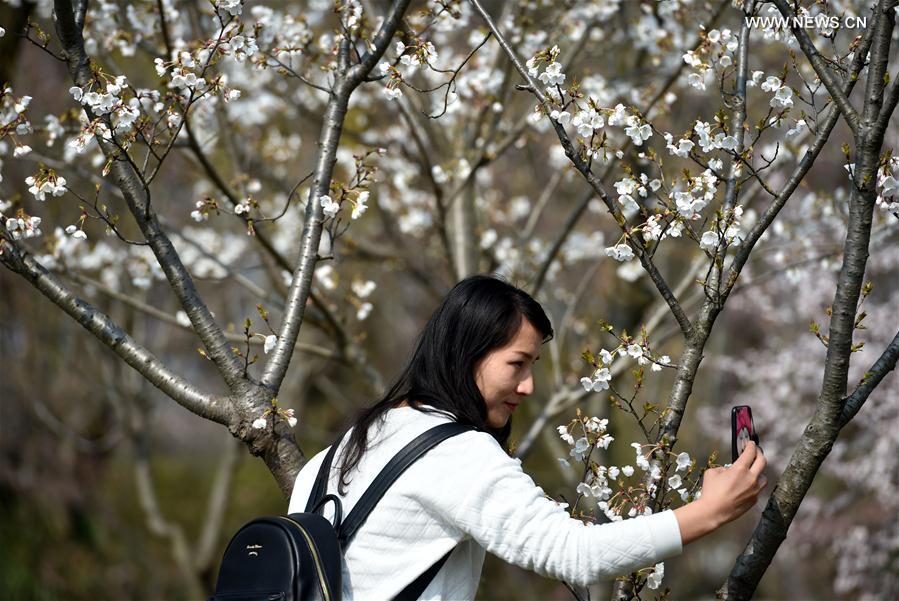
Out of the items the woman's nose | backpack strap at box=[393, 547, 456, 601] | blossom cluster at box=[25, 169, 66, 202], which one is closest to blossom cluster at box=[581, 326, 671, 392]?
the woman's nose

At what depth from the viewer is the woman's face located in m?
2.05

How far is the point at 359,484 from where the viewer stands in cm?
196

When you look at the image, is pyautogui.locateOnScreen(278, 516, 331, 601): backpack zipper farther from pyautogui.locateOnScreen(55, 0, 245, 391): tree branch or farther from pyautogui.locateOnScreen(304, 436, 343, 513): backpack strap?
pyautogui.locateOnScreen(55, 0, 245, 391): tree branch

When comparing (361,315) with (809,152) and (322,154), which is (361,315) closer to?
(322,154)

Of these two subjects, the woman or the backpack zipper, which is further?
the backpack zipper

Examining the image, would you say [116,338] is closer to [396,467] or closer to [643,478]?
[396,467]

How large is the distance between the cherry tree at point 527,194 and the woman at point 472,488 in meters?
0.21

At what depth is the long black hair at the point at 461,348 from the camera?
2021 mm

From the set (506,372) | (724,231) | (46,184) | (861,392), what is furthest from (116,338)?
(861,392)

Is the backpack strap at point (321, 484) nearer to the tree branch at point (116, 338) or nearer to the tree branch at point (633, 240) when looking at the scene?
the tree branch at point (116, 338)

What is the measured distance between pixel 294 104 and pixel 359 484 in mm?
4071

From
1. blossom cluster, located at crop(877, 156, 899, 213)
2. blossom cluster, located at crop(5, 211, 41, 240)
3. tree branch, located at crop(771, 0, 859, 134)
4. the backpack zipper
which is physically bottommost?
the backpack zipper

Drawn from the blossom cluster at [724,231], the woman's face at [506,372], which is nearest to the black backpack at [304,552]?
the woman's face at [506,372]

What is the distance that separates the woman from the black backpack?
22 millimetres
